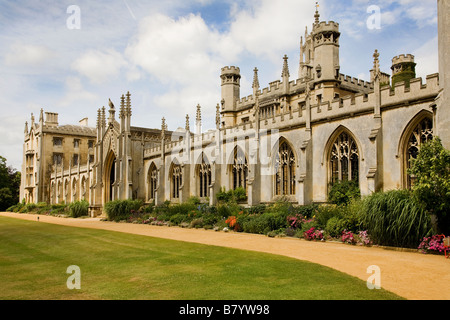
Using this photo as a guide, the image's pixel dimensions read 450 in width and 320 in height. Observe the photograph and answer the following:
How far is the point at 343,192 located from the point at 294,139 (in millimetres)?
5040

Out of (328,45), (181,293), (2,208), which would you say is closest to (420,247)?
(181,293)

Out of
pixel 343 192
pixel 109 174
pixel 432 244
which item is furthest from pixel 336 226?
pixel 109 174

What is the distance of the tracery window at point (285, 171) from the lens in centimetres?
2294

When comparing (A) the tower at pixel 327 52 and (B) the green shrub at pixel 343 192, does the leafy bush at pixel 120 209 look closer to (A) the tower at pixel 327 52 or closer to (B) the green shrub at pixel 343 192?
(B) the green shrub at pixel 343 192

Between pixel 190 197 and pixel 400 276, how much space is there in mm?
22999

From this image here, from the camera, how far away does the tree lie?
36.1ft

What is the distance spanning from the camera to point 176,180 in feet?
112

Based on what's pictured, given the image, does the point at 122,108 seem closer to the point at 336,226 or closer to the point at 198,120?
the point at 198,120

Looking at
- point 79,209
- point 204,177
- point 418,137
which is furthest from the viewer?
point 79,209

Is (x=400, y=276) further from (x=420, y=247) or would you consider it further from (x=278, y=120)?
(x=278, y=120)

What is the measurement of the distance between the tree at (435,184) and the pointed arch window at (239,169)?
15450 mm

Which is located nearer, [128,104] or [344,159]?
[344,159]

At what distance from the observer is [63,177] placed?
175 feet

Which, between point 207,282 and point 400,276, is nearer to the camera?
point 207,282
